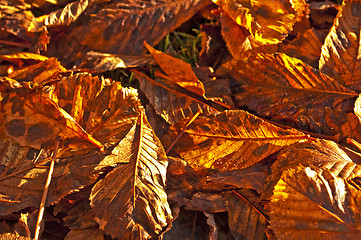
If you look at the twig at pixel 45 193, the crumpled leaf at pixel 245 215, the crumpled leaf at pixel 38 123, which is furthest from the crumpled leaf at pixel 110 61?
the crumpled leaf at pixel 245 215

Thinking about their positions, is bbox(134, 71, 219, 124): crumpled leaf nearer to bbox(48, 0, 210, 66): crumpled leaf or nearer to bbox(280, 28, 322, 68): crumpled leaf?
bbox(48, 0, 210, 66): crumpled leaf

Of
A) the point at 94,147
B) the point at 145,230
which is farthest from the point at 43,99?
the point at 145,230

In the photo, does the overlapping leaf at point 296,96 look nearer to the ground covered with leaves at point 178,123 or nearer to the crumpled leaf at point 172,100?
the ground covered with leaves at point 178,123

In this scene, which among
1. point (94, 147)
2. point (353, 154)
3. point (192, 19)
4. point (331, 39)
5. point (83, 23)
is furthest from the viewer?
point (192, 19)

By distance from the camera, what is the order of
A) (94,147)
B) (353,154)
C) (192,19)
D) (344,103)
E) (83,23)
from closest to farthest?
1. (353,154)
2. (94,147)
3. (344,103)
4. (83,23)
5. (192,19)

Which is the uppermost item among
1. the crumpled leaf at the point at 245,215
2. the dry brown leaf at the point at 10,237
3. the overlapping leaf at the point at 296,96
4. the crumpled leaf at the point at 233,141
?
the overlapping leaf at the point at 296,96

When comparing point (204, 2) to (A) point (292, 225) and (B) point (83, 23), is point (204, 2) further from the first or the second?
(A) point (292, 225)

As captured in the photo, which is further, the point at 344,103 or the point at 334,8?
the point at 334,8
